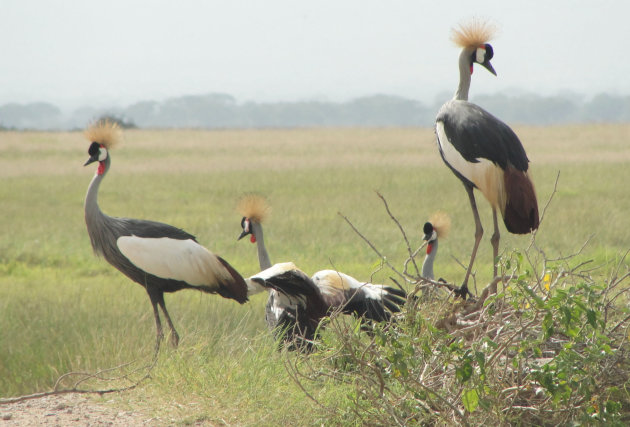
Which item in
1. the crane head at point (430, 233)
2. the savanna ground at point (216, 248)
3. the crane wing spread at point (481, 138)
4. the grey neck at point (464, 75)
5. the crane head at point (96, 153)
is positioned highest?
the grey neck at point (464, 75)

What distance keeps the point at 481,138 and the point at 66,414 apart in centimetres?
247

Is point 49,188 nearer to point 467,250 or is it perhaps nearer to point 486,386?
point 467,250

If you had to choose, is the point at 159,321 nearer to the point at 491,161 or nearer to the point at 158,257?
the point at 158,257

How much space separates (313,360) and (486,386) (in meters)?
1.29

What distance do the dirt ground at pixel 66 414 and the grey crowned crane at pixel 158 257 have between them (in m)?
1.40

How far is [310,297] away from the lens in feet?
16.1

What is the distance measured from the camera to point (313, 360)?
450cm

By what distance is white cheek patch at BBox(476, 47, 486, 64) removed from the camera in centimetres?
492

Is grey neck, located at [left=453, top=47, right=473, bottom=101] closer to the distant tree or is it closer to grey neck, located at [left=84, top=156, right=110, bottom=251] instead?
grey neck, located at [left=84, top=156, right=110, bottom=251]

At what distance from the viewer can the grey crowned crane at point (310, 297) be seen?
4.80 m

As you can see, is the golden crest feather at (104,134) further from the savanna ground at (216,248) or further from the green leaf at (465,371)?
the green leaf at (465,371)

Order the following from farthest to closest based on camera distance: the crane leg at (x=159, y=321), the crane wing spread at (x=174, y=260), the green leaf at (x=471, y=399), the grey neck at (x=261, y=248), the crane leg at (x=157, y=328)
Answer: the grey neck at (x=261, y=248) → the crane wing spread at (x=174, y=260) → the crane leg at (x=159, y=321) → the crane leg at (x=157, y=328) → the green leaf at (x=471, y=399)

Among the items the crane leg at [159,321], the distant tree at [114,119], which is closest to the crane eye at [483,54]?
the crane leg at [159,321]

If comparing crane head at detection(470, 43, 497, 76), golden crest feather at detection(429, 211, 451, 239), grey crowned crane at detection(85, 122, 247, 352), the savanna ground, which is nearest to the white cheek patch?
crane head at detection(470, 43, 497, 76)
